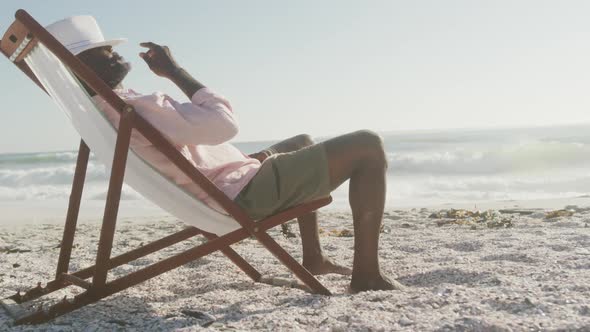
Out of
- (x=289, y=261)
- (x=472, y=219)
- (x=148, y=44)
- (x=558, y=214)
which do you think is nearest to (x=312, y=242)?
(x=289, y=261)

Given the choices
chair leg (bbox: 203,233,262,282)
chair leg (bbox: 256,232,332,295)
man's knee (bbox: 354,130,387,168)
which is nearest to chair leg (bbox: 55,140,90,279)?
chair leg (bbox: 203,233,262,282)

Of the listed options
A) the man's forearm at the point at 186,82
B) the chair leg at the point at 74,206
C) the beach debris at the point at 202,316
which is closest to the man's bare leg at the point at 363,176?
the man's forearm at the point at 186,82

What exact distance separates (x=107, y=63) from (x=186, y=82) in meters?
0.36

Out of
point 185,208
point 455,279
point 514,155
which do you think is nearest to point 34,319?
point 185,208

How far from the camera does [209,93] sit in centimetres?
259

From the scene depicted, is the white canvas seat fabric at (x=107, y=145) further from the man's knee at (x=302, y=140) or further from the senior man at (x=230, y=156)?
the man's knee at (x=302, y=140)

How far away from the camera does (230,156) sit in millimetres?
2908

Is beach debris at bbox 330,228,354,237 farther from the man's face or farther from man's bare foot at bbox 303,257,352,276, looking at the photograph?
the man's face

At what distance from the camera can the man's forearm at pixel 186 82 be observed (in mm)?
2648

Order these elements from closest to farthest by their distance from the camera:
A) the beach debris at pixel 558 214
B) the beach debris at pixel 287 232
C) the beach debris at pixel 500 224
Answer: the beach debris at pixel 287 232 < the beach debris at pixel 500 224 < the beach debris at pixel 558 214

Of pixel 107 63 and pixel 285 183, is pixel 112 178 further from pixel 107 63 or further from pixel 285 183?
pixel 285 183

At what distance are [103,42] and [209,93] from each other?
51cm

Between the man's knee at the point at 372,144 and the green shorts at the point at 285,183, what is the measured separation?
0.19 m

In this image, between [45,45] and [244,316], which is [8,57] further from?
[244,316]
